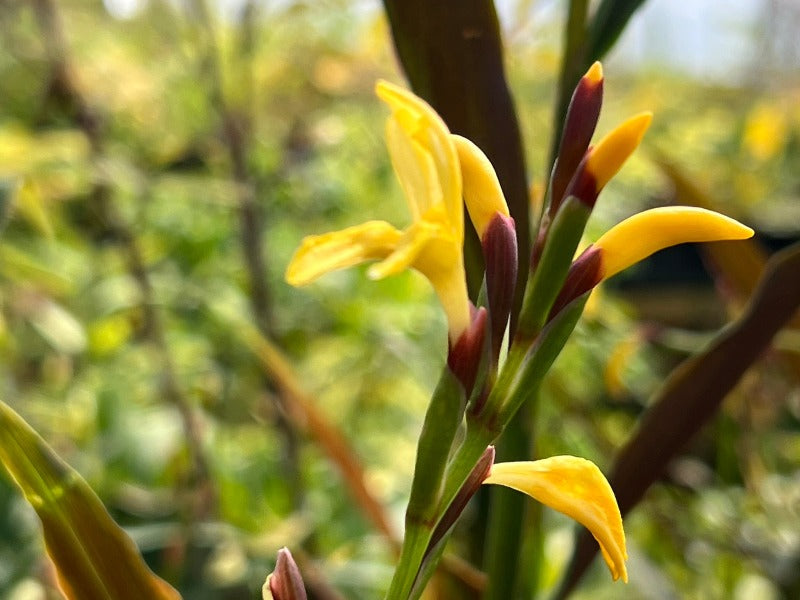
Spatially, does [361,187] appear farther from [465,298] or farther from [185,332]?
[465,298]

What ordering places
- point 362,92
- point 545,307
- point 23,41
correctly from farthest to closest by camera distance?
point 362,92 < point 23,41 < point 545,307

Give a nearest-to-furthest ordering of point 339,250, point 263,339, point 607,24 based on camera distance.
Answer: point 339,250 < point 607,24 < point 263,339

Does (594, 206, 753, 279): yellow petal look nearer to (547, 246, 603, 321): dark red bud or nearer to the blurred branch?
(547, 246, 603, 321): dark red bud

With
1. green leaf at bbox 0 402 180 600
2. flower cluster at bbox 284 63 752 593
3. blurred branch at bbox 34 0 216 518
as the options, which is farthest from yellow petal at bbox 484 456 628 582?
blurred branch at bbox 34 0 216 518

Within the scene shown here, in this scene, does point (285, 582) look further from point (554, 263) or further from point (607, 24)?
point (607, 24)

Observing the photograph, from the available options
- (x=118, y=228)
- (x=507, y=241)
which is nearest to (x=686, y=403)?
(x=507, y=241)

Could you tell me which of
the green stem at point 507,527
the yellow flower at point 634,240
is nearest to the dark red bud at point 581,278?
the yellow flower at point 634,240

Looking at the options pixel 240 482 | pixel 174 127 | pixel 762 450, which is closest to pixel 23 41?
pixel 174 127
